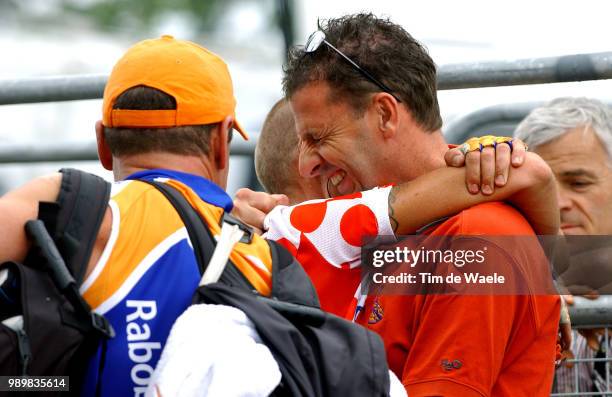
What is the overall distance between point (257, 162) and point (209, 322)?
159 cm

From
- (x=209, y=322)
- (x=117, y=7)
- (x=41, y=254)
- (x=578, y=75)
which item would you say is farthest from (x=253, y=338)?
(x=117, y=7)

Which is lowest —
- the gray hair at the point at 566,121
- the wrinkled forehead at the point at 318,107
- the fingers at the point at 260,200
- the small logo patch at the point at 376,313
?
the small logo patch at the point at 376,313

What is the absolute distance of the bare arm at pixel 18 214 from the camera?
2.31 meters

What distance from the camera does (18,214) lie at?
2.33 m

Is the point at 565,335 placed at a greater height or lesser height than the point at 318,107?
lesser

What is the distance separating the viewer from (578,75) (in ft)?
12.4

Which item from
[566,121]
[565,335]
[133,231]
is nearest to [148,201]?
[133,231]

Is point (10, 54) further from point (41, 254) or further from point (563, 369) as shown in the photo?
point (41, 254)

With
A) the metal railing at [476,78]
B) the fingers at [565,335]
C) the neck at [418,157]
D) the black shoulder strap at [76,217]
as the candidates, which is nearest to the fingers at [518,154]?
the neck at [418,157]

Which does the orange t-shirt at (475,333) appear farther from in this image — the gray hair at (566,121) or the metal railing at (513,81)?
the gray hair at (566,121)

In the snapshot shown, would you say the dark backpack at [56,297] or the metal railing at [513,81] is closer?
the dark backpack at [56,297]

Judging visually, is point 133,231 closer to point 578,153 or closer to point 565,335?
point 565,335

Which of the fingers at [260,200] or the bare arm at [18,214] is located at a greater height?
the bare arm at [18,214]

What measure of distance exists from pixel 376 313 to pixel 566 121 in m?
1.65
